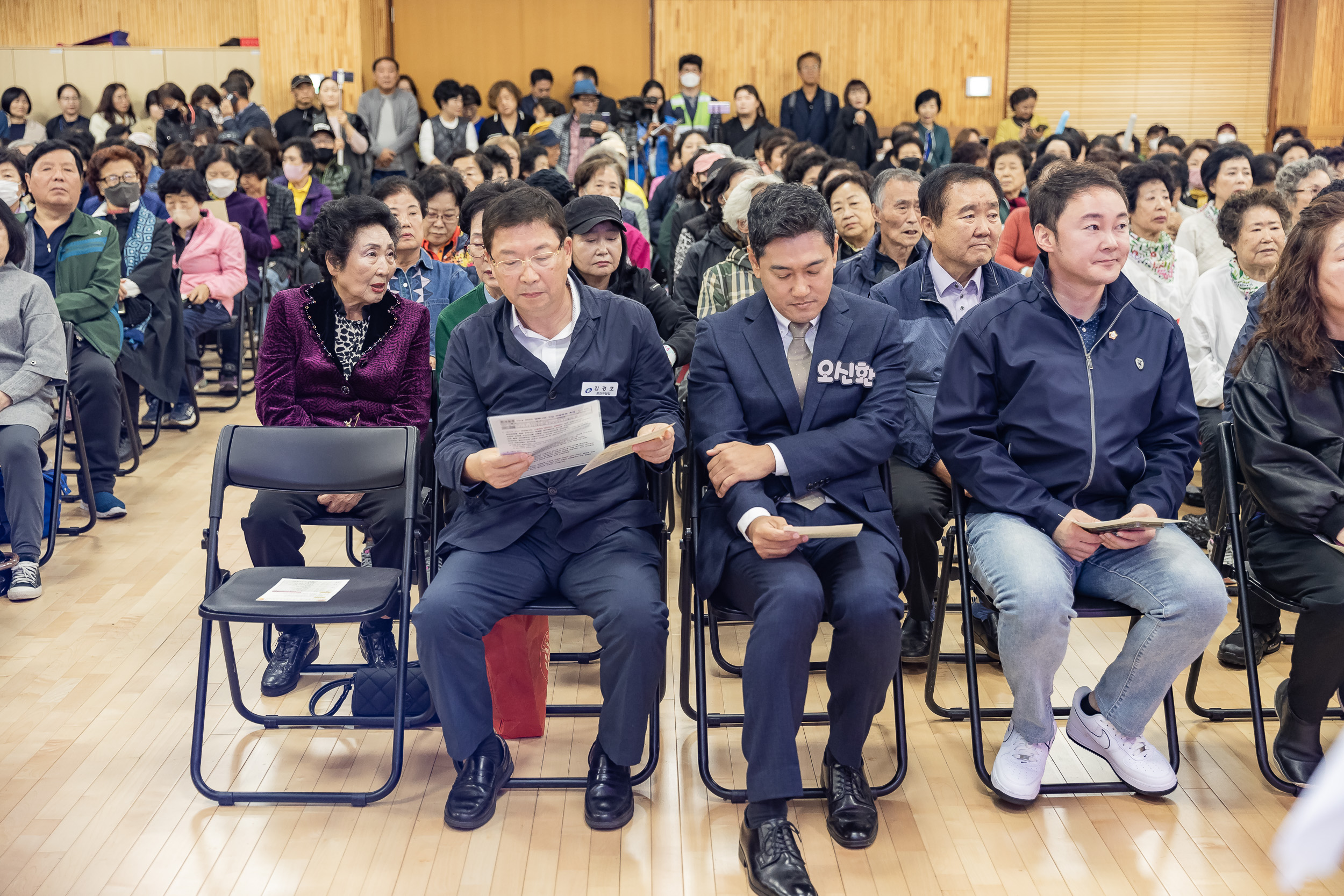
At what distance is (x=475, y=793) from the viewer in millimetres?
2572

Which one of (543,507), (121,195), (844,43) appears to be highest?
(844,43)

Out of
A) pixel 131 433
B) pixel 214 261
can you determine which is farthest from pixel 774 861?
pixel 214 261

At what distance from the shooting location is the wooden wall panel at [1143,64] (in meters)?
12.8

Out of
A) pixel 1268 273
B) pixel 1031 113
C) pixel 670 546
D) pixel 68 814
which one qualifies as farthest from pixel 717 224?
pixel 1031 113

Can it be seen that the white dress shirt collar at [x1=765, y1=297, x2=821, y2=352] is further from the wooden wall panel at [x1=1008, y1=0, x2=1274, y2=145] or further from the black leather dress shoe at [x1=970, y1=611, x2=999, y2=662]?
the wooden wall panel at [x1=1008, y1=0, x2=1274, y2=145]

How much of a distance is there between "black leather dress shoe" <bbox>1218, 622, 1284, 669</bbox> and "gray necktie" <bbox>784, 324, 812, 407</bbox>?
5.14ft

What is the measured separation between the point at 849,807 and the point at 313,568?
1.40 meters

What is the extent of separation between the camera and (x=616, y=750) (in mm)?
2553

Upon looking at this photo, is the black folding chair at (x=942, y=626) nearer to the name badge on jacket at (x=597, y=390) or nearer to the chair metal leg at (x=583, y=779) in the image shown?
the chair metal leg at (x=583, y=779)

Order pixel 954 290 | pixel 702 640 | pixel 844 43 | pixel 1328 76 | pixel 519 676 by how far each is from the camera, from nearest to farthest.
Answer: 1. pixel 702 640
2. pixel 519 676
3. pixel 954 290
4. pixel 1328 76
5. pixel 844 43

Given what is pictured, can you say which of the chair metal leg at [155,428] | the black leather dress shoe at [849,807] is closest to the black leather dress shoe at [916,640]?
the black leather dress shoe at [849,807]

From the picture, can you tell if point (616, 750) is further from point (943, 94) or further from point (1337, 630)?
point (943, 94)

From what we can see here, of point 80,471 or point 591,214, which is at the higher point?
point 591,214

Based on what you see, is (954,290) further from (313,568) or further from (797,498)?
(313,568)
